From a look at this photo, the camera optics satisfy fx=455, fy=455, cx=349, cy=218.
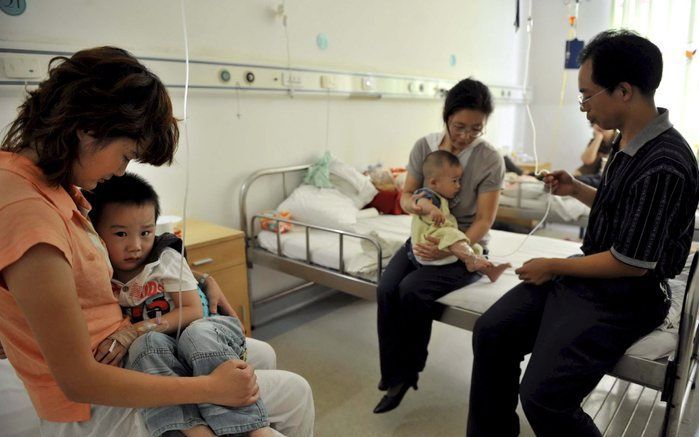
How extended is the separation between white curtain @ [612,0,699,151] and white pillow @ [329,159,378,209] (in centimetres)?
383

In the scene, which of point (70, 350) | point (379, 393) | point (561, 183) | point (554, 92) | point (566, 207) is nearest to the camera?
Answer: point (70, 350)

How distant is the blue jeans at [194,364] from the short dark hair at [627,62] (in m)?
1.40

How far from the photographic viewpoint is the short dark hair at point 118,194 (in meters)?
1.29

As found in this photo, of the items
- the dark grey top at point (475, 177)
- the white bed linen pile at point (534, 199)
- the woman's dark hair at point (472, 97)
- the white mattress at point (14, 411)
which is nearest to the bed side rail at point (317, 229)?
the dark grey top at point (475, 177)

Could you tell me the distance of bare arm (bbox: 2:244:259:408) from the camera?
80cm

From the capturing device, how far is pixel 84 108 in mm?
871

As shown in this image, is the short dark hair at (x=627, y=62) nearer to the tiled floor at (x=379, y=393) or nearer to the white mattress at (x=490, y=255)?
the white mattress at (x=490, y=255)

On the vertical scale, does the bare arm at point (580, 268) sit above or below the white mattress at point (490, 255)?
above

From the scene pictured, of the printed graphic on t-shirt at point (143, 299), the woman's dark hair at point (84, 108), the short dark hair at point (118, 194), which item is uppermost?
the woman's dark hair at point (84, 108)

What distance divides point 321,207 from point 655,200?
1926 millimetres

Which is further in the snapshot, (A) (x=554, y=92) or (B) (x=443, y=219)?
(A) (x=554, y=92)

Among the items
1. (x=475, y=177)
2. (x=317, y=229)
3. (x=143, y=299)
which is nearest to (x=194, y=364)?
(x=143, y=299)

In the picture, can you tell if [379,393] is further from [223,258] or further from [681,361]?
[681,361]

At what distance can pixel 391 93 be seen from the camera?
3.89 m
